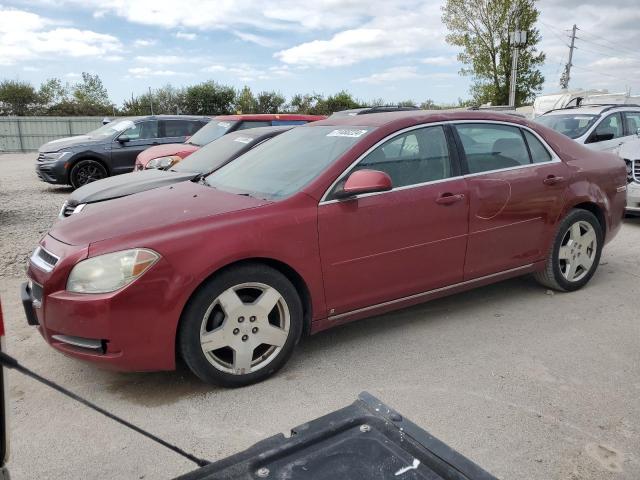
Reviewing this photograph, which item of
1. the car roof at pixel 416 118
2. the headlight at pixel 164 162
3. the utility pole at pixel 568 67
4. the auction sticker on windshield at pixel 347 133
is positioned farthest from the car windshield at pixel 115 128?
the utility pole at pixel 568 67

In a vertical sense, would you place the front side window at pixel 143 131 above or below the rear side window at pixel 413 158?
above

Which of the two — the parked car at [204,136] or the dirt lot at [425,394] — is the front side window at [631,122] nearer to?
the parked car at [204,136]

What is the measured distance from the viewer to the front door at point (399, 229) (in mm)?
3549

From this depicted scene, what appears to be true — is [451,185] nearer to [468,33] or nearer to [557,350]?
[557,350]

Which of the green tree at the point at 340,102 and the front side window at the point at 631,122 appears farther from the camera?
the green tree at the point at 340,102

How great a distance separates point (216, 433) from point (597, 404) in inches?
82.0

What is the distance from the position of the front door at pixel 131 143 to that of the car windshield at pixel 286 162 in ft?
26.4

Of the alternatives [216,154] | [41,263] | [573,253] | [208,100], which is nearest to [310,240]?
[41,263]

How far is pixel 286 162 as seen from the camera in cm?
402

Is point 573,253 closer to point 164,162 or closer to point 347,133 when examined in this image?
point 347,133

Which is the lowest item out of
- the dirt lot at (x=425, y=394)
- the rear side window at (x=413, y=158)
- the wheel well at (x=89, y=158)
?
the dirt lot at (x=425, y=394)

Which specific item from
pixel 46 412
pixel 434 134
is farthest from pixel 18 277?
pixel 434 134

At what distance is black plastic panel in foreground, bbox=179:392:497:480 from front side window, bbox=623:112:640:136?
999 cm

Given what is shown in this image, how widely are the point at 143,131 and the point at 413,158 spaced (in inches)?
376
